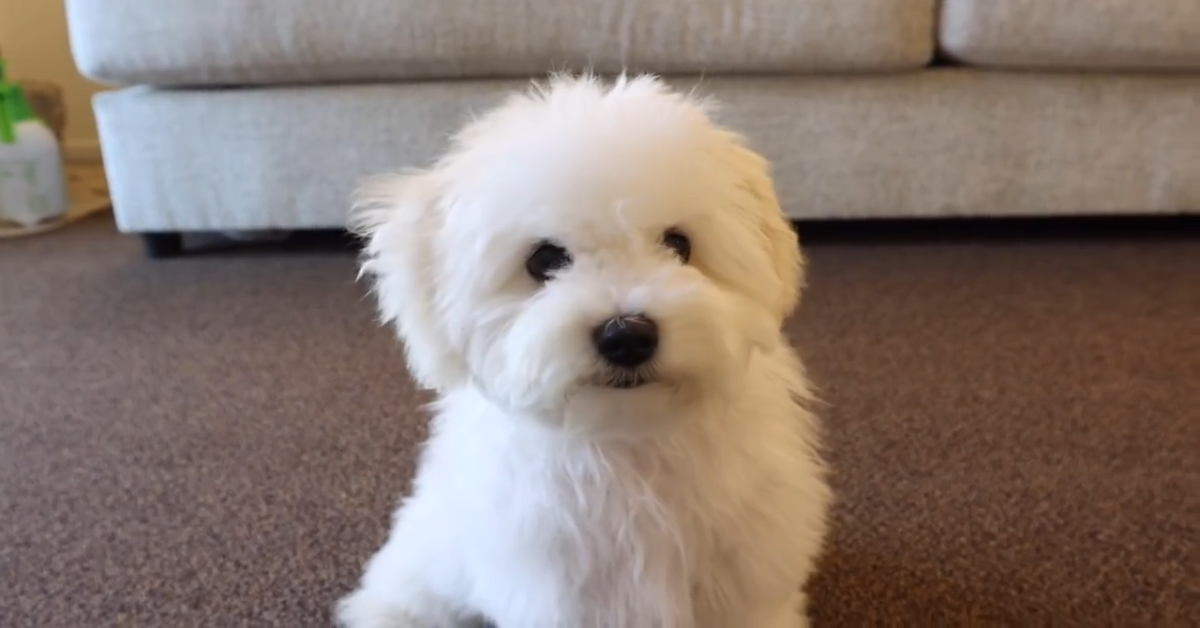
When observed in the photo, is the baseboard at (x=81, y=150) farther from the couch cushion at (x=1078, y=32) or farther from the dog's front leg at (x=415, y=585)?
the dog's front leg at (x=415, y=585)

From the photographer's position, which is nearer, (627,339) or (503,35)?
(627,339)

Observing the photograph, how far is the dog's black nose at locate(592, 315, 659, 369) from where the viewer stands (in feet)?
2.25

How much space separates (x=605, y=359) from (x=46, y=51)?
8.76ft

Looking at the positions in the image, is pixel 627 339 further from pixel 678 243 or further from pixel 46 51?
pixel 46 51

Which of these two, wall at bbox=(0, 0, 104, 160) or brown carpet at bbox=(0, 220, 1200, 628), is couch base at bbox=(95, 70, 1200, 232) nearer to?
brown carpet at bbox=(0, 220, 1200, 628)

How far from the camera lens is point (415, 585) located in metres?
0.92

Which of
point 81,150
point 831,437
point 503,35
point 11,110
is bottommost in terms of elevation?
point 831,437

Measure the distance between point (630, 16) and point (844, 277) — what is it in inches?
21.1

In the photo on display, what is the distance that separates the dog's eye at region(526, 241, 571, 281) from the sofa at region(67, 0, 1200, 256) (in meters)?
1.10

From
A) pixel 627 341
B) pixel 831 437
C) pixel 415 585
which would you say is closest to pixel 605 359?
pixel 627 341

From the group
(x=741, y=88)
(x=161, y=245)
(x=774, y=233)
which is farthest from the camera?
(x=161, y=245)

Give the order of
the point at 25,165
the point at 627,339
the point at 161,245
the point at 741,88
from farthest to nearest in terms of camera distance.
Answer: the point at 25,165 < the point at 161,245 < the point at 741,88 < the point at 627,339

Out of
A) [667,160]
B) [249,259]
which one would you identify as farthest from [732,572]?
[249,259]

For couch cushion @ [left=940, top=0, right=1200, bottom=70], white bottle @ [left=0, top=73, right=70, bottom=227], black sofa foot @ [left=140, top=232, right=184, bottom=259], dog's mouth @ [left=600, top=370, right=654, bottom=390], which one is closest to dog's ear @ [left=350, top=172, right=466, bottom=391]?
dog's mouth @ [left=600, top=370, right=654, bottom=390]
